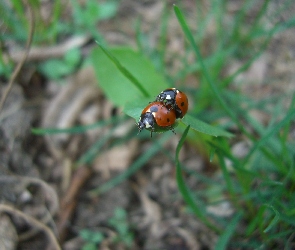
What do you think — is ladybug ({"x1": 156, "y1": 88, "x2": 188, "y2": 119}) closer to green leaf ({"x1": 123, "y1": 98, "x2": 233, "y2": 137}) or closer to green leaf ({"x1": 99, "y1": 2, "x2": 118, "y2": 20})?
green leaf ({"x1": 123, "y1": 98, "x2": 233, "y2": 137})

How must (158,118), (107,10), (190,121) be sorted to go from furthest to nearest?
1. (107,10)
2. (158,118)
3. (190,121)

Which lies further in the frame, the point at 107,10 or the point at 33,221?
the point at 107,10

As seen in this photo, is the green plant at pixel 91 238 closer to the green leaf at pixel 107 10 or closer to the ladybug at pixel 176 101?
the ladybug at pixel 176 101

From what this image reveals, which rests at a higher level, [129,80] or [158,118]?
[129,80]

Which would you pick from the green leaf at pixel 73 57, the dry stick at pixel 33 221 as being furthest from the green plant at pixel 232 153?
the dry stick at pixel 33 221

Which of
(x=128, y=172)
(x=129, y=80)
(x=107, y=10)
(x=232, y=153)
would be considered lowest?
(x=232, y=153)

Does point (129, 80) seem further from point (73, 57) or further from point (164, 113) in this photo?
point (73, 57)

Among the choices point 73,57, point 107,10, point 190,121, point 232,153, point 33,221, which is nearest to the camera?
point 190,121

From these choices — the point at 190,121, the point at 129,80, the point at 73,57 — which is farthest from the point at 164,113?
the point at 73,57
